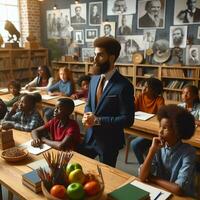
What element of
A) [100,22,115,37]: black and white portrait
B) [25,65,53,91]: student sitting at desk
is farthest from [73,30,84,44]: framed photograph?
[25,65,53,91]: student sitting at desk

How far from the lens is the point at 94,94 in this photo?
2.08 m

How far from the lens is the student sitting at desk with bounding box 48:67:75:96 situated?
4.42 meters

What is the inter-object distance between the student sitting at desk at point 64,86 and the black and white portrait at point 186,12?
8.30ft

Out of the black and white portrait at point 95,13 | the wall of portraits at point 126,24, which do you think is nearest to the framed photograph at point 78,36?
the wall of portraits at point 126,24

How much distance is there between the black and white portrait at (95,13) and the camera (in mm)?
6262

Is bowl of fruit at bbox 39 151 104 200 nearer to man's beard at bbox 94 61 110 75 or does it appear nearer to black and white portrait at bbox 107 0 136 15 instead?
man's beard at bbox 94 61 110 75

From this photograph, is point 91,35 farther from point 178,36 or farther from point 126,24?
point 178,36

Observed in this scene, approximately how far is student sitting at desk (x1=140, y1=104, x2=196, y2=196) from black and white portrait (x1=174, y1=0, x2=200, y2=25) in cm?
396

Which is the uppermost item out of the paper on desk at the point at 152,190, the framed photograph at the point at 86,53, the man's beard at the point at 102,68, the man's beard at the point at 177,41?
the man's beard at the point at 177,41

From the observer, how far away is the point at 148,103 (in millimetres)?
3361

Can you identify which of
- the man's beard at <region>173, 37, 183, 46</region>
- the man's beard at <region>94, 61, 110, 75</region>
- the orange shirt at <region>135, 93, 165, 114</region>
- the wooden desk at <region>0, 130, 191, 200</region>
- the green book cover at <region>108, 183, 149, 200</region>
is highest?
the man's beard at <region>173, 37, 183, 46</region>

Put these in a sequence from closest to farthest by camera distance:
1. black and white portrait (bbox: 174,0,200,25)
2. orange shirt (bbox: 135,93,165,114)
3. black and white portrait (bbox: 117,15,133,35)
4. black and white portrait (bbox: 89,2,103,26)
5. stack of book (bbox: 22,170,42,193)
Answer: stack of book (bbox: 22,170,42,193), orange shirt (bbox: 135,93,165,114), black and white portrait (bbox: 174,0,200,25), black and white portrait (bbox: 117,15,133,35), black and white portrait (bbox: 89,2,103,26)

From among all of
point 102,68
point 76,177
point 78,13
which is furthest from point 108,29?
point 76,177

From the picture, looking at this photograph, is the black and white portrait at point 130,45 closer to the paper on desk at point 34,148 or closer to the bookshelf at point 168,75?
the bookshelf at point 168,75
